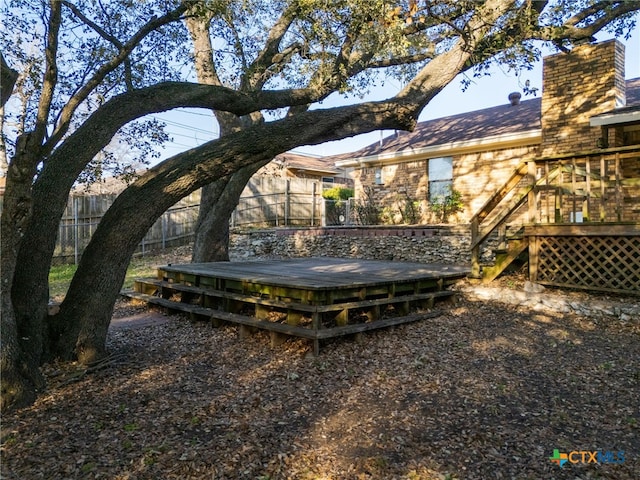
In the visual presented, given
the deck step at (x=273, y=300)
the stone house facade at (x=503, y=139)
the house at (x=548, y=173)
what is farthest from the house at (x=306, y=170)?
the deck step at (x=273, y=300)

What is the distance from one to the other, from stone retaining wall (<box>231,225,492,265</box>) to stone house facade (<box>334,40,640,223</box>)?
265 cm

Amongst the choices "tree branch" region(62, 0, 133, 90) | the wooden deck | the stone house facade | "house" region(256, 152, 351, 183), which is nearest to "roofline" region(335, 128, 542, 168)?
the stone house facade

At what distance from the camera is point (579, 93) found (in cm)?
1054

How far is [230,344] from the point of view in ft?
19.1

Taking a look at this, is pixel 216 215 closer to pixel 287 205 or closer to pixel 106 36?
pixel 106 36

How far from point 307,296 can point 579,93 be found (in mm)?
8989

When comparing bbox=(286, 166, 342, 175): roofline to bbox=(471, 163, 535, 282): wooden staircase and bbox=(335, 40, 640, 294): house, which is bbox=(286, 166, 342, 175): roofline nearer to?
bbox=(335, 40, 640, 294): house

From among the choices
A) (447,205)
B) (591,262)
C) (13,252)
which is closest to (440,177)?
(447,205)

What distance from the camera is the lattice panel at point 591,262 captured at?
21.9ft

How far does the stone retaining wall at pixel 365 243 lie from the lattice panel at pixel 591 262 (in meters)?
2.95

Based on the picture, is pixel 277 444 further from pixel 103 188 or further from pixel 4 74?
pixel 103 188

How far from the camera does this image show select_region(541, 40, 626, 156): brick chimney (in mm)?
10094

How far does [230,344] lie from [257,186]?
13.6 m

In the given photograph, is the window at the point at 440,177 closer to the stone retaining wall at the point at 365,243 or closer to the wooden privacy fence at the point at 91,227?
the stone retaining wall at the point at 365,243
